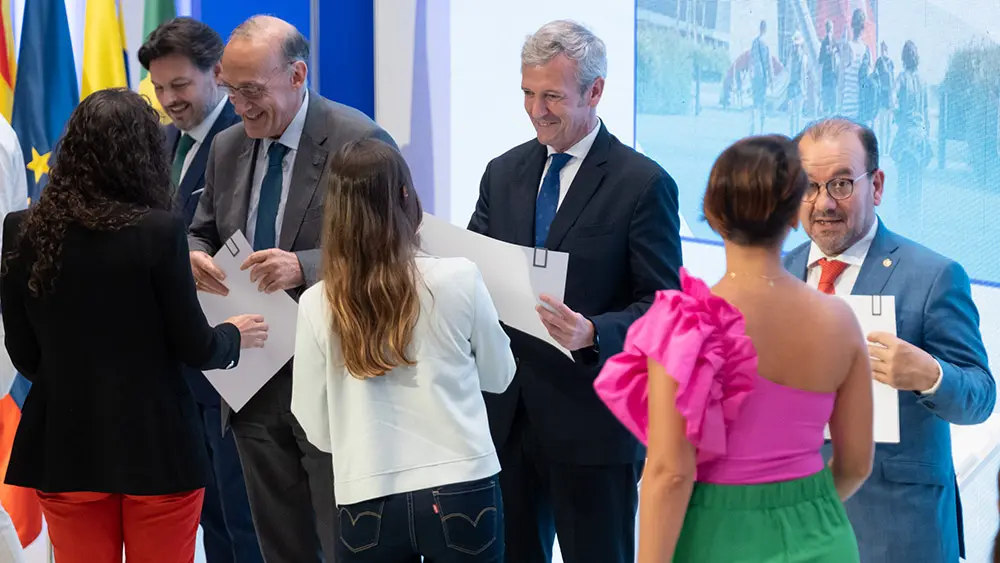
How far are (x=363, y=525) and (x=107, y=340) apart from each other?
0.74 m

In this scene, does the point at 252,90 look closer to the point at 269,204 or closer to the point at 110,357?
the point at 269,204

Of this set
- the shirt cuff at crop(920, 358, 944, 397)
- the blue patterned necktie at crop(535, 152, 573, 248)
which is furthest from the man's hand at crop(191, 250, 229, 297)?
the shirt cuff at crop(920, 358, 944, 397)

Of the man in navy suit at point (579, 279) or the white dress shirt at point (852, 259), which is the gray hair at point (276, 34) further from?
the white dress shirt at point (852, 259)

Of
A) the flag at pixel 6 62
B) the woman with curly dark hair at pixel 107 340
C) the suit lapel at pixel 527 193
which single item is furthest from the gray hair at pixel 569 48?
the flag at pixel 6 62

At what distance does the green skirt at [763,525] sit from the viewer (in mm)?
1890

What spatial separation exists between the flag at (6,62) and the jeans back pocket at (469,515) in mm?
3272

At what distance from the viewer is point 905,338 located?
8.12ft

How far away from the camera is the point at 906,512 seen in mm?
2461

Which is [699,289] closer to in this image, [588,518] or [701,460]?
[701,460]

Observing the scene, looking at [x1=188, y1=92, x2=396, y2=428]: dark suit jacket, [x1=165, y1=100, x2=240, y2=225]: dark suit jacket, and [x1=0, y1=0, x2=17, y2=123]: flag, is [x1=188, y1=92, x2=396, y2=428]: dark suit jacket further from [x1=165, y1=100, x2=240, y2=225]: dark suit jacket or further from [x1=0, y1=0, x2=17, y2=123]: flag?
[x1=0, y1=0, x2=17, y2=123]: flag

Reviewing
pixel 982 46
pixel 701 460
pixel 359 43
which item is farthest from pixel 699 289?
pixel 359 43

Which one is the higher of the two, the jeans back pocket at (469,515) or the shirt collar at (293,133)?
the shirt collar at (293,133)

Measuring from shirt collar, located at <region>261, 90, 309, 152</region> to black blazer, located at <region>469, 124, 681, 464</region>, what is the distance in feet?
2.39

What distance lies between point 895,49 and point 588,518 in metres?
1.76
